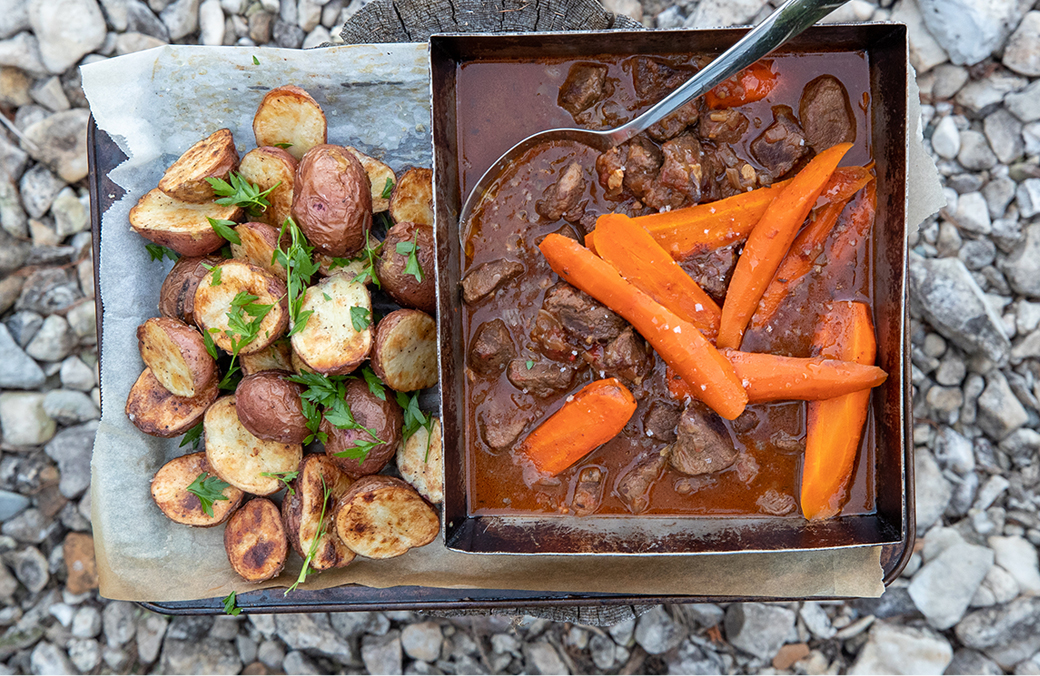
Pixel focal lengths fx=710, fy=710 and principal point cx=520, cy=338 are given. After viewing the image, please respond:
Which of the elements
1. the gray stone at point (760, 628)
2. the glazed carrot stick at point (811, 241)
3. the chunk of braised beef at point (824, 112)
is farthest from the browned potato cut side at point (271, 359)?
the gray stone at point (760, 628)

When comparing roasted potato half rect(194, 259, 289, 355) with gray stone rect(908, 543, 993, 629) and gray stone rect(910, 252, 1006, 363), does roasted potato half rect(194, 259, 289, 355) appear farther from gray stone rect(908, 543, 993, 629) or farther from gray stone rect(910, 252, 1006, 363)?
gray stone rect(908, 543, 993, 629)

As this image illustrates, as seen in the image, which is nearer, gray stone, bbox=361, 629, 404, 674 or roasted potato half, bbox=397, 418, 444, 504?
roasted potato half, bbox=397, 418, 444, 504

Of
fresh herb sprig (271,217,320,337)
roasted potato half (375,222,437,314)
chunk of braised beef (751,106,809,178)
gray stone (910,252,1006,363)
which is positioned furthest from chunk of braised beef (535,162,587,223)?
gray stone (910,252,1006,363)

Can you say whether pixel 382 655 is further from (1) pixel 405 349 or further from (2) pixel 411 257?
(2) pixel 411 257

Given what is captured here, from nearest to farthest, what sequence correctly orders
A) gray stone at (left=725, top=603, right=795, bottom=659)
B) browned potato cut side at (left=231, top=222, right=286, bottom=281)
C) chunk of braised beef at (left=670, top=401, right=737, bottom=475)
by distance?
chunk of braised beef at (left=670, top=401, right=737, bottom=475) < browned potato cut side at (left=231, top=222, right=286, bottom=281) < gray stone at (left=725, top=603, right=795, bottom=659)

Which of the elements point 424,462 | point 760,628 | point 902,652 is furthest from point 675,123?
point 902,652

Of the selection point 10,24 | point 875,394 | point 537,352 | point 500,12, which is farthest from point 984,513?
point 10,24

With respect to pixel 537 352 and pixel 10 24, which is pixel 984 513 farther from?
pixel 10 24

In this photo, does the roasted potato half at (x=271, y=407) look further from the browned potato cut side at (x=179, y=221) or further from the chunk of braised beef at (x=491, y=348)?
the chunk of braised beef at (x=491, y=348)
